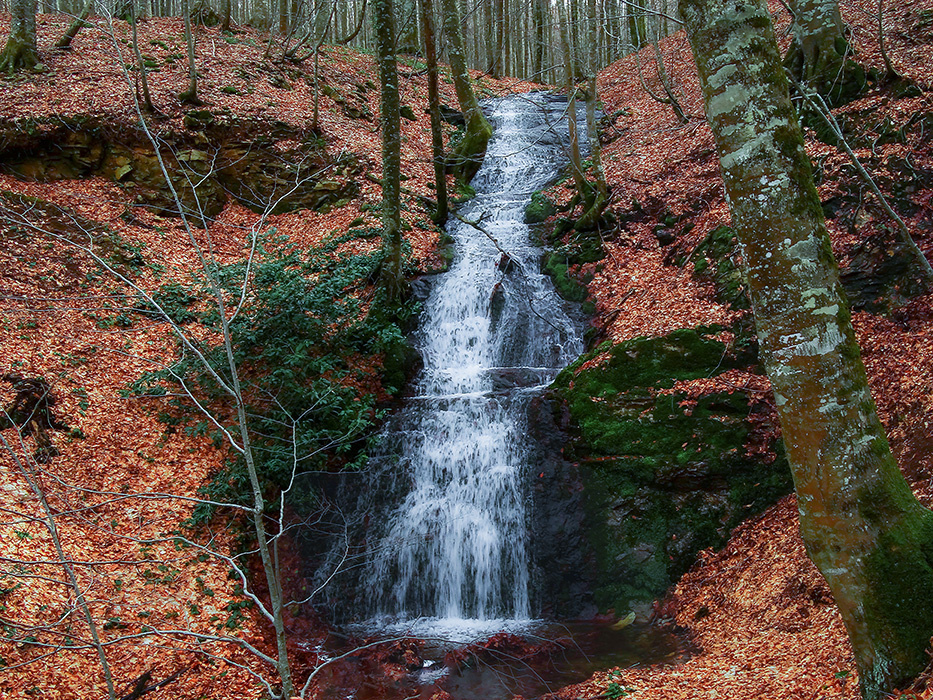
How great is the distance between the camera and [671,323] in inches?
346

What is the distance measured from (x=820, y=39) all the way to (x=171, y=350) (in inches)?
459

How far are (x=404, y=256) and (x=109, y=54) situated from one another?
10.3 meters

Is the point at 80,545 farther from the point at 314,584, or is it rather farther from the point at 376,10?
the point at 376,10

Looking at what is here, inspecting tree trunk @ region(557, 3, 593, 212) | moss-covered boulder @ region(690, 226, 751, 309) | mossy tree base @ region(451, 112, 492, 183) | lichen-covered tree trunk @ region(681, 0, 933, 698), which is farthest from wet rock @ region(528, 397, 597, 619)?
mossy tree base @ region(451, 112, 492, 183)

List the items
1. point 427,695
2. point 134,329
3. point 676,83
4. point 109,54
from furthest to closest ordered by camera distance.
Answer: point 676,83, point 109,54, point 134,329, point 427,695

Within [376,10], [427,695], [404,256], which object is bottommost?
[427,695]

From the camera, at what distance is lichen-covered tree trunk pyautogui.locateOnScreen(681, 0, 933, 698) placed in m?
3.05

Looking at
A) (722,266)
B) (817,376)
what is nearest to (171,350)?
(722,266)

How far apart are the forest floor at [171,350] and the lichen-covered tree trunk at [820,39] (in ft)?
2.17

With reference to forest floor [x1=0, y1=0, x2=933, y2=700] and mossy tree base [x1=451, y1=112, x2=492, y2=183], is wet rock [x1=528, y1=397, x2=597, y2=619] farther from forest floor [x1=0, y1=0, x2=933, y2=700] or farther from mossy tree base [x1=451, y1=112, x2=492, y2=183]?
mossy tree base [x1=451, y1=112, x2=492, y2=183]

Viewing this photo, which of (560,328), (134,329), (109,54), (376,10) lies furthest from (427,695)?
(109,54)

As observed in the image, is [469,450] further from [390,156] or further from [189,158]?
[189,158]

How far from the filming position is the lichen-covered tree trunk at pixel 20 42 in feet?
42.8

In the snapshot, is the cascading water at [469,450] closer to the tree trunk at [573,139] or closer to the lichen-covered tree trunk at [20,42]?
the tree trunk at [573,139]
